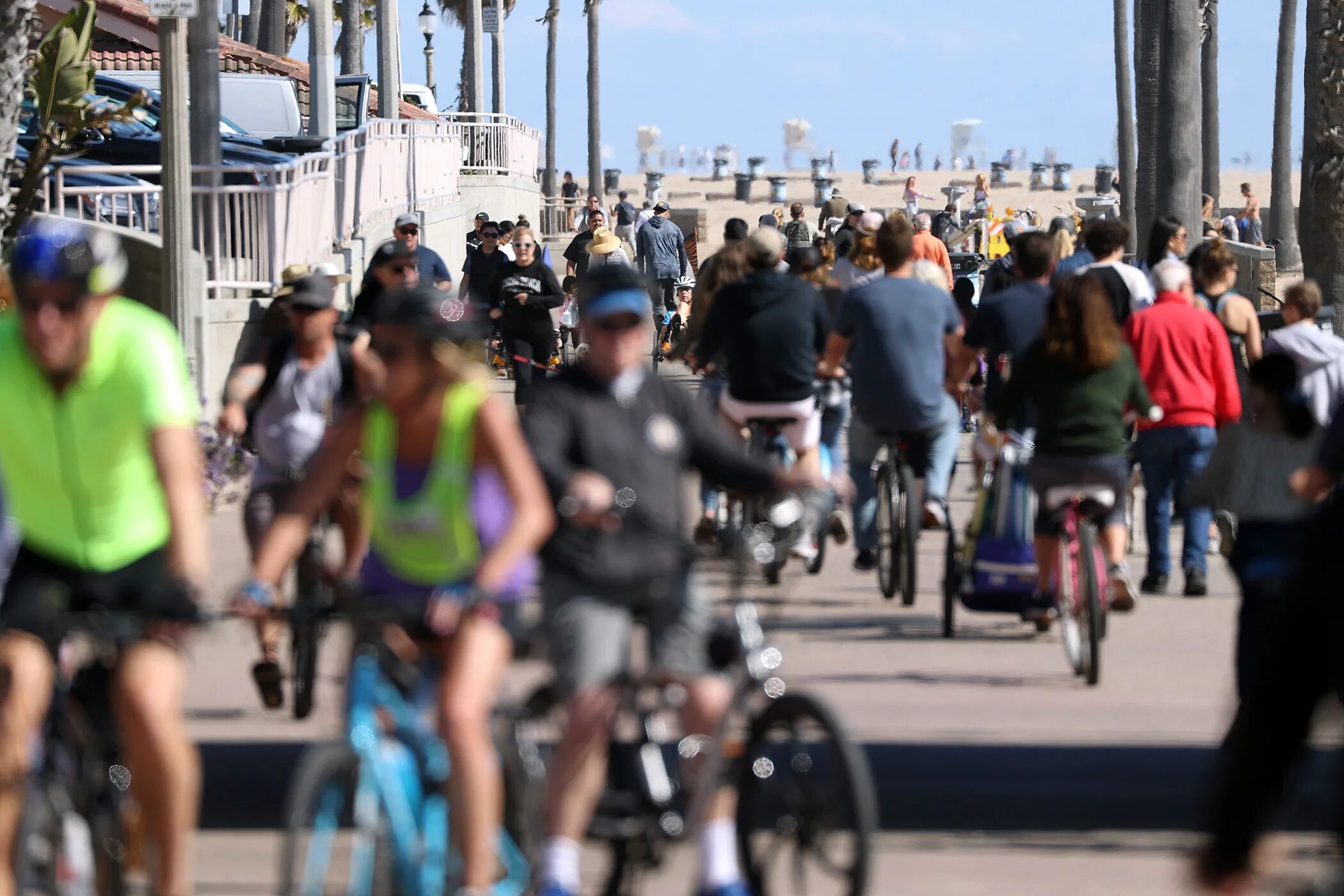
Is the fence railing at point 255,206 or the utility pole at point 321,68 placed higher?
the utility pole at point 321,68

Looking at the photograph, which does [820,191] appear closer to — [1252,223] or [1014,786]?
[1252,223]

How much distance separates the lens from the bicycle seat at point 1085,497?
32.6 ft

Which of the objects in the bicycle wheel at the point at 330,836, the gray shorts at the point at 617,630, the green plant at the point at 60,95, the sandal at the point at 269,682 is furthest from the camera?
the green plant at the point at 60,95

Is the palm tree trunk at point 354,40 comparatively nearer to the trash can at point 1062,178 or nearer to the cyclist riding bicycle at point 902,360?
the cyclist riding bicycle at point 902,360

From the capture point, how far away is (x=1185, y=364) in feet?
37.5

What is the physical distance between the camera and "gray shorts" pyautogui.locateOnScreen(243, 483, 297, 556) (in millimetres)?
9172

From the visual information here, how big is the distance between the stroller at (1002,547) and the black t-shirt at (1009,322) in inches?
33.1

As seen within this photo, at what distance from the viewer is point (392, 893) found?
526 centimetres

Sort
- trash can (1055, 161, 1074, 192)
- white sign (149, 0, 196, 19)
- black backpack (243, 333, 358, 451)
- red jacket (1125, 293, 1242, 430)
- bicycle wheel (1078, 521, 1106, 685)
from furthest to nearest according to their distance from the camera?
trash can (1055, 161, 1074, 192), white sign (149, 0, 196, 19), red jacket (1125, 293, 1242, 430), bicycle wheel (1078, 521, 1106, 685), black backpack (243, 333, 358, 451)

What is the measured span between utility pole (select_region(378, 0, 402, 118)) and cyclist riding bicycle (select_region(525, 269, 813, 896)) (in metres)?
32.9

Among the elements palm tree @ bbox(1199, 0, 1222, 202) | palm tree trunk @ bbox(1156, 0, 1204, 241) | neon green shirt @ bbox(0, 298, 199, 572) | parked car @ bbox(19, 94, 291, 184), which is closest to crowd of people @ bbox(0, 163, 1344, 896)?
neon green shirt @ bbox(0, 298, 199, 572)

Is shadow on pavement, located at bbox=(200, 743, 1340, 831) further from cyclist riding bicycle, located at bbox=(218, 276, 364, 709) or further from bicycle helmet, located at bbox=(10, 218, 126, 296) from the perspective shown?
bicycle helmet, located at bbox=(10, 218, 126, 296)

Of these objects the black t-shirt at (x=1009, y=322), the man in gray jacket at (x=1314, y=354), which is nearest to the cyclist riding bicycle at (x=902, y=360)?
the black t-shirt at (x=1009, y=322)

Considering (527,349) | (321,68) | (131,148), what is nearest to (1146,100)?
(321,68)
